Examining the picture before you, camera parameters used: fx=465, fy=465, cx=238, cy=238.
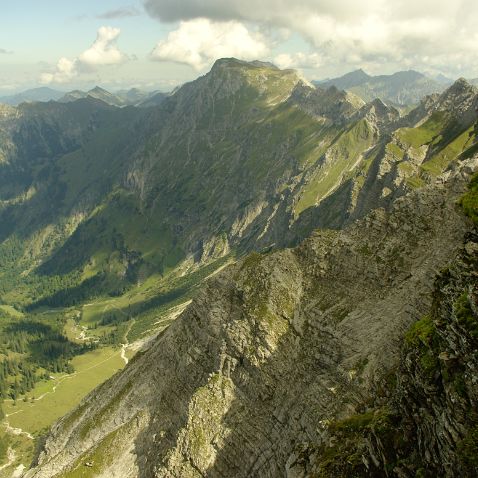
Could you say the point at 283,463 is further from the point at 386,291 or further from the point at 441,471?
the point at 441,471

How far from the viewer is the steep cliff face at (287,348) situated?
62906 millimetres

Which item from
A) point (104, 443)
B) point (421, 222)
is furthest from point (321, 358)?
point (104, 443)

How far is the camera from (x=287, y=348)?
74.7 meters

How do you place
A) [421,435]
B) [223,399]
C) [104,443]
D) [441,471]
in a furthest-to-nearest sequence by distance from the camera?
[104,443] → [223,399] → [421,435] → [441,471]

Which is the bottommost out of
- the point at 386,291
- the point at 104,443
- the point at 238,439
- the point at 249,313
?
the point at 104,443

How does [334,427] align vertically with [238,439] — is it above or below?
above

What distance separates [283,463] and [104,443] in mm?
49118

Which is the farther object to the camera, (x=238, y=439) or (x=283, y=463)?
(x=238, y=439)

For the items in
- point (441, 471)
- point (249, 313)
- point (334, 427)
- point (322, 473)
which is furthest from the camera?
point (249, 313)

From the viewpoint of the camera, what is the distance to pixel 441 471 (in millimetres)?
28500

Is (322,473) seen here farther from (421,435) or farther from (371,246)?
(371,246)

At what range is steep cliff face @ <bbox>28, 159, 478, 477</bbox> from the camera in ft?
206

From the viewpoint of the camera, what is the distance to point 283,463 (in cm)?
6256

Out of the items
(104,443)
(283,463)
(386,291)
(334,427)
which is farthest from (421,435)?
(104,443)
